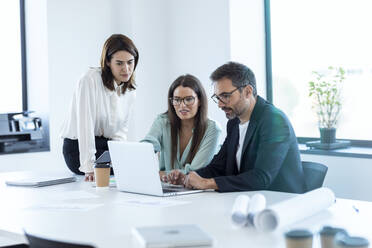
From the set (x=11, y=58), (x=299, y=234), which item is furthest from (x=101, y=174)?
(x=11, y=58)

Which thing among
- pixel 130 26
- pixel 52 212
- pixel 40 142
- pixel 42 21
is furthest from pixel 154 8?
pixel 52 212

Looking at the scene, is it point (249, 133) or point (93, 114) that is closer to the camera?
point (249, 133)

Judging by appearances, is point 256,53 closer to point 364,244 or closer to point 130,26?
point 130,26

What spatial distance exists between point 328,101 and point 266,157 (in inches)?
75.5

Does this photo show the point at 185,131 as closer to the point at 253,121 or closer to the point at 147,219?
the point at 253,121

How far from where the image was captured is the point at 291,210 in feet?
6.60

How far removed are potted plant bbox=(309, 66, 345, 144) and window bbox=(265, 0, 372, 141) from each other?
93 millimetres

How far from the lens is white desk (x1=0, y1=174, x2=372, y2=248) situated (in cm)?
193

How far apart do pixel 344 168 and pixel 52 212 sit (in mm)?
2494

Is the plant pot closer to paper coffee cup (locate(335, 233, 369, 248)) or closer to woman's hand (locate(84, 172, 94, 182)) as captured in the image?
woman's hand (locate(84, 172, 94, 182))

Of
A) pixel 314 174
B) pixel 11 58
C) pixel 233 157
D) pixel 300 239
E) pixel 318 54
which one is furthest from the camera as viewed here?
pixel 11 58

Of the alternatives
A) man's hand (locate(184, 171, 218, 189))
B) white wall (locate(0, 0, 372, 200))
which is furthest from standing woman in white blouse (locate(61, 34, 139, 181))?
white wall (locate(0, 0, 372, 200))

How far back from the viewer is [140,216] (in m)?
2.28

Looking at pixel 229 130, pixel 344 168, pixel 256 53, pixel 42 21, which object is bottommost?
pixel 344 168
